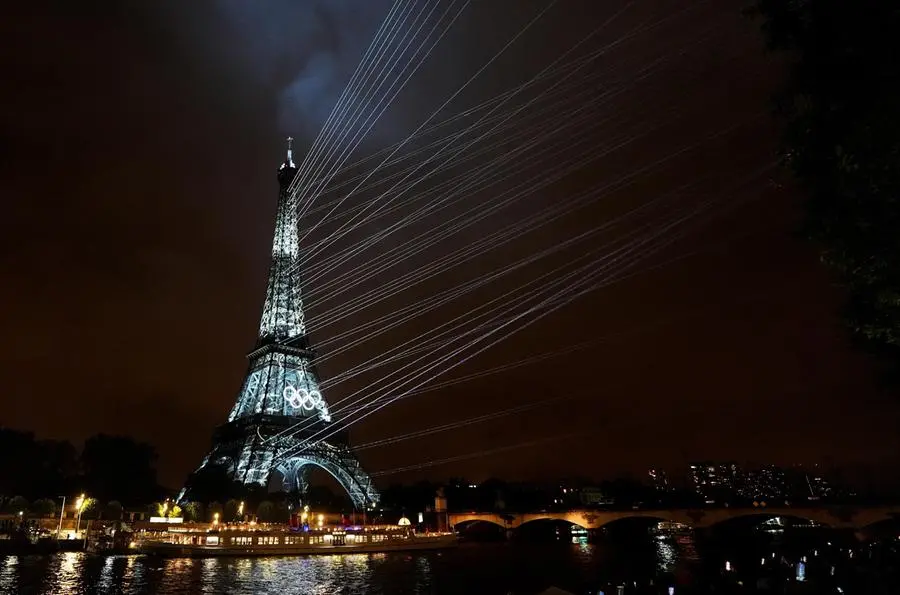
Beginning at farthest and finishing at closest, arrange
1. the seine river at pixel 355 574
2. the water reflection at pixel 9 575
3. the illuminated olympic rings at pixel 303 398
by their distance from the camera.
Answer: the illuminated olympic rings at pixel 303 398
the seine river at pixel 355 574
the water reflection at pixel 9 575

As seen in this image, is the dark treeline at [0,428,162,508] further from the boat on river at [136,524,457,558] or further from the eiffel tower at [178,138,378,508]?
the boat on river at [136,524,457,558]

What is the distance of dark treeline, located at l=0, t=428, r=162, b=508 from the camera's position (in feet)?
225

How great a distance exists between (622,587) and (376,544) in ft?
154

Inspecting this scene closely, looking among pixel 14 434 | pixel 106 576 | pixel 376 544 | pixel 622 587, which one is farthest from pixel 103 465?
pixel 622 587

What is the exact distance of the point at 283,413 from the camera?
69.7 m

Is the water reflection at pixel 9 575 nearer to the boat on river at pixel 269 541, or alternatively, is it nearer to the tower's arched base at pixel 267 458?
the boat on river at pixel 269 541

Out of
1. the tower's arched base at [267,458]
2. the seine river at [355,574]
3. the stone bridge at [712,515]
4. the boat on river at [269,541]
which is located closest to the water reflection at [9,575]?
the seine river at [355,574]

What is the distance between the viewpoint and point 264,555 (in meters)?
54.3

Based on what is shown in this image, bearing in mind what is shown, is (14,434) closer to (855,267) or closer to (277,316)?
(277,316)

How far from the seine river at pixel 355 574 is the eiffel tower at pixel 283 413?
1527cm

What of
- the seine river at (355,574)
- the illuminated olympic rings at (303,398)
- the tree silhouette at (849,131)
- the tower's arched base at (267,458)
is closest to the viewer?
the tree silhouette at (849,131)

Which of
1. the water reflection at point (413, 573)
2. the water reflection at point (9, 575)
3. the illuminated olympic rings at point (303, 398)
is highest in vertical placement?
the illuminated olympic rings at point (303, 398)

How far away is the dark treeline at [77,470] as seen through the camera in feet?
225

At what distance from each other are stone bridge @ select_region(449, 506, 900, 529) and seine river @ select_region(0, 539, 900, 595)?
19.0m
